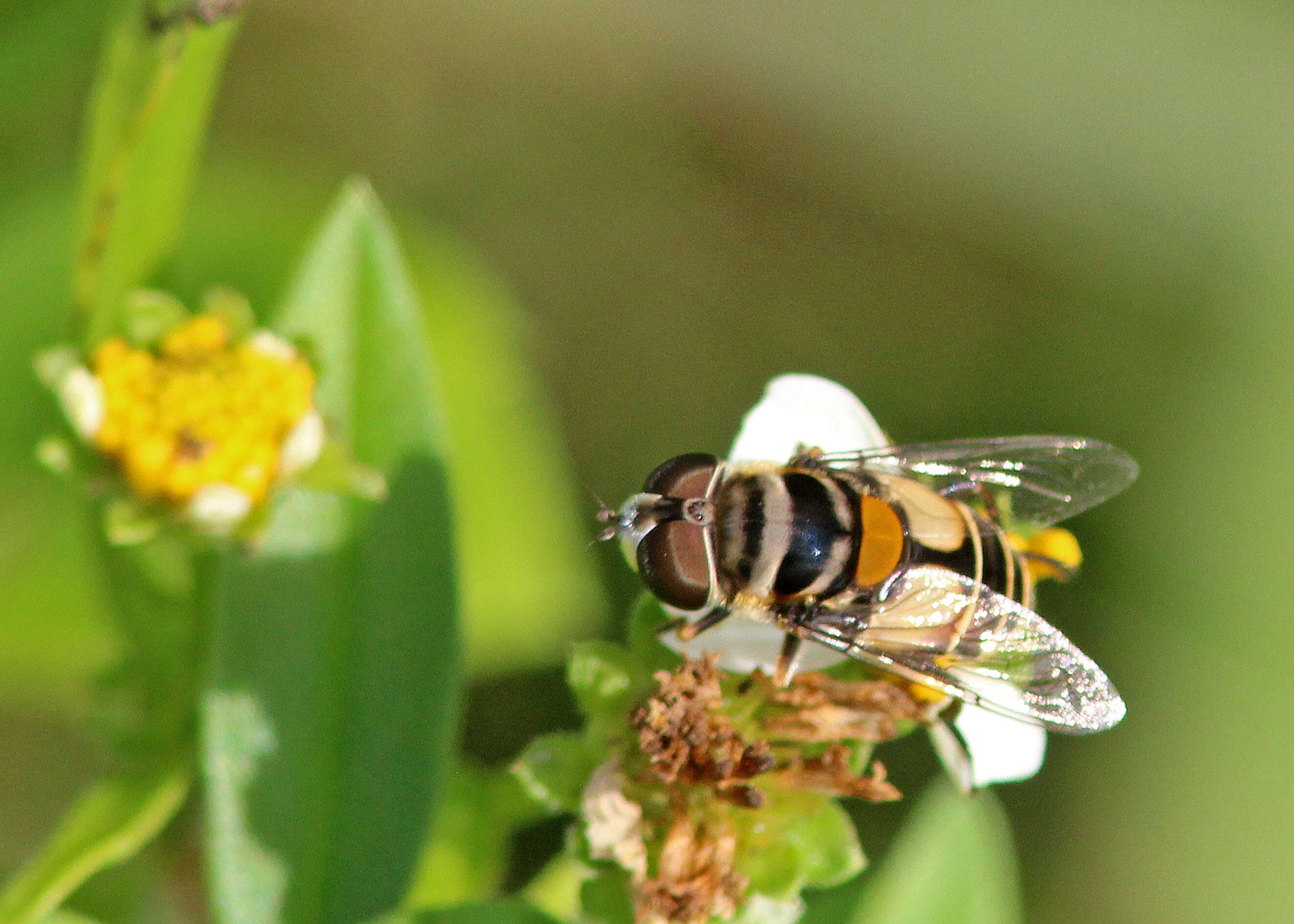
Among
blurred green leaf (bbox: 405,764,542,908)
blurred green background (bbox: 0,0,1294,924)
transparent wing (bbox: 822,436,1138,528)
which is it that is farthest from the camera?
blurred green background (bbox: 0,0,1294,924)

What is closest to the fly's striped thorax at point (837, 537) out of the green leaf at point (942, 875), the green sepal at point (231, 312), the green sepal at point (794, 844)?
the green sepal at point (794, 844)

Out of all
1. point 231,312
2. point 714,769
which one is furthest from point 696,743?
point 231,312

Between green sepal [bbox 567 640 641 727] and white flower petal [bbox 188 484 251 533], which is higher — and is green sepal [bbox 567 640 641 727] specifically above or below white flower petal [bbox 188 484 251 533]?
below

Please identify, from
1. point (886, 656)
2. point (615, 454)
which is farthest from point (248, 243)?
point (886, 656)

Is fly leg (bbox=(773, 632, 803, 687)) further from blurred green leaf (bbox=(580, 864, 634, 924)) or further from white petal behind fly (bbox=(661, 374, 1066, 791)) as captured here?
blurred green leaf (bbox=(580, 864, 634, 924))

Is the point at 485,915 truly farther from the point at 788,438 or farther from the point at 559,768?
the point at 788,438

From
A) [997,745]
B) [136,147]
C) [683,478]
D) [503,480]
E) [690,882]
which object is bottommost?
[503,480]

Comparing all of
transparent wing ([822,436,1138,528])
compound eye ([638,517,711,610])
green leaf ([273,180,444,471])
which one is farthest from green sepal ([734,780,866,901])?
green leaf ([273,180,444,471])
